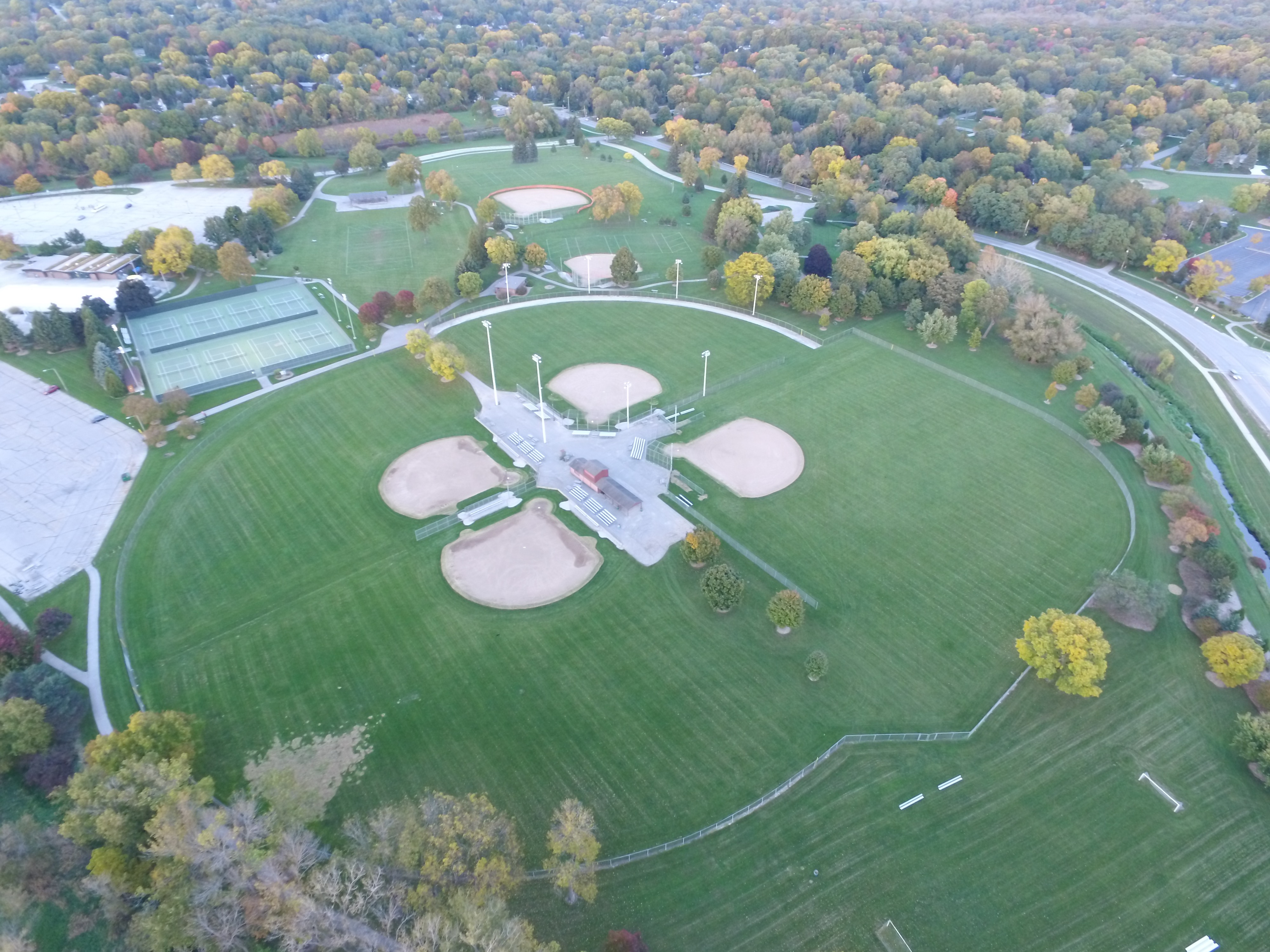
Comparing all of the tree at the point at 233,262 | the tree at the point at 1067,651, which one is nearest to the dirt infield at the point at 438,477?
the tree at the point at 1067,651

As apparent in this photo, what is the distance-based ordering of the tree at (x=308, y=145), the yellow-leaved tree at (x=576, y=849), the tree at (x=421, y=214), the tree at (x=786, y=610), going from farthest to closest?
the tree at (x=308, y=145) < the tree at (x=421, y=214) < the tree at (x=786, y=610) < the yellow-leaved tree at (x=576, y=849)

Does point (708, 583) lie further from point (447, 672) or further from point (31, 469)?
point (31, 469)

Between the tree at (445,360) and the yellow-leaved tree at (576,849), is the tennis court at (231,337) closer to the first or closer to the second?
the tree at (445,360)

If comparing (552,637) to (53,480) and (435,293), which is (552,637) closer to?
(53,480)

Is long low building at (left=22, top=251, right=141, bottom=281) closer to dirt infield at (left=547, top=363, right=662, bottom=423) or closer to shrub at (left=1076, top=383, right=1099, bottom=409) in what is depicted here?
dirt infield at (left=547, top=363, right=662, bottom=423)

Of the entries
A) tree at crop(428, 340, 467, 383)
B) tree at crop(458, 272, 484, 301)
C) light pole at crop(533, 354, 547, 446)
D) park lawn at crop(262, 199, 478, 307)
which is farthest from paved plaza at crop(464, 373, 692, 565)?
park lawn at crop(262, 199, 478, 307)

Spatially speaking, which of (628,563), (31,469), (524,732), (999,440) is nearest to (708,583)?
(628,563)
